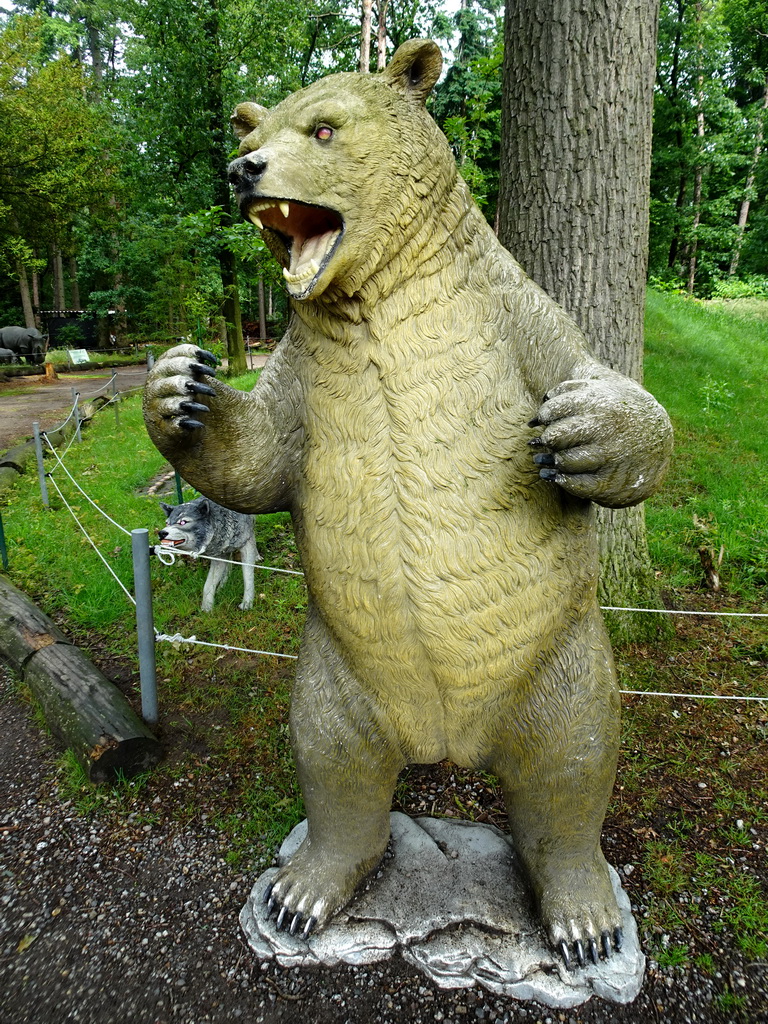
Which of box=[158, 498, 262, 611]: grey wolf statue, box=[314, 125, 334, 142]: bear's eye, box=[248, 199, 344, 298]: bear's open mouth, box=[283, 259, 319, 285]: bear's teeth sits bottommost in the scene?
box=[158, 498, 262, 611]: grey wolf statue

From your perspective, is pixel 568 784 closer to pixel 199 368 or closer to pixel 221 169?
pixel 199 368

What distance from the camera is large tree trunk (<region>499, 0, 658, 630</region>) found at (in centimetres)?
299

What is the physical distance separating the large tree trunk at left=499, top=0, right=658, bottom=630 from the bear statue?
68.3 inches

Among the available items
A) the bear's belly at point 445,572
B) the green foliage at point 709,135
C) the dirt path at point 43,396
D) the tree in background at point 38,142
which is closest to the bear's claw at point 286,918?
the bear's belly at point 445,572

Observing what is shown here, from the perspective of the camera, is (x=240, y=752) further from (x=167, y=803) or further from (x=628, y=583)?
(x=628, y=583)

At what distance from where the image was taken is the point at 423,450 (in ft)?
5.27

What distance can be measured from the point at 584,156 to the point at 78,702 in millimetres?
3322

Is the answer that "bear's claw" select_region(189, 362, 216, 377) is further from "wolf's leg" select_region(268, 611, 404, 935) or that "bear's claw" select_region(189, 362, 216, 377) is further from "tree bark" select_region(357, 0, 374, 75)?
"tree bark" select_region(357, 0, 374, 75)

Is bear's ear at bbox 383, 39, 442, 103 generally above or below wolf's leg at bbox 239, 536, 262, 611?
above

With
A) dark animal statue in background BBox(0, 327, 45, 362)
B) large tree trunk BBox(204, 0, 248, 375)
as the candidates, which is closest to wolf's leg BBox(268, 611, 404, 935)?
large tree trunk BBox(204, 0, 248, 375)

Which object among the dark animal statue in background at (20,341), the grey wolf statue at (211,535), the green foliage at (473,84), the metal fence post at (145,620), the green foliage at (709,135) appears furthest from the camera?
the dark animal statue in background at (20,341)

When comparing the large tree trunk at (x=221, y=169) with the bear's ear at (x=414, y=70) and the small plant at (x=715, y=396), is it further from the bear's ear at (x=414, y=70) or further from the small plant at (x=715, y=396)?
the bear's ear at (x=414, y=70)

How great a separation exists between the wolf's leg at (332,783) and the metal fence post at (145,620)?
116 centimetres

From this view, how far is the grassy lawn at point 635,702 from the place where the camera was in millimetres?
2389
